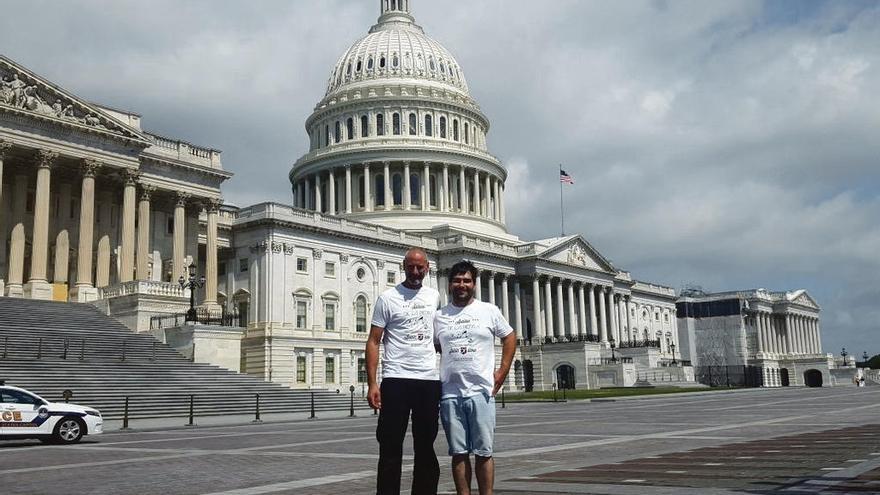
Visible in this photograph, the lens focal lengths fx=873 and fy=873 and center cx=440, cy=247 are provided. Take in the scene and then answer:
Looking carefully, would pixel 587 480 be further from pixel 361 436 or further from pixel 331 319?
pixel 331 319

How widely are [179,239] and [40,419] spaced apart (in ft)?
125

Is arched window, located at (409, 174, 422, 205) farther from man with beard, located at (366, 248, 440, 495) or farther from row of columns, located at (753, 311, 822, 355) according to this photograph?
man with beard, located at (366, 248, 440, 495)

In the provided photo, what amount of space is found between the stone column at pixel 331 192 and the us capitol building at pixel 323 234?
0.34 m

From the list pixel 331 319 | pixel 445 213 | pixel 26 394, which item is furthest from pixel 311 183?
pixel 26 394

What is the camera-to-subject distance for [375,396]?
28.7 feet

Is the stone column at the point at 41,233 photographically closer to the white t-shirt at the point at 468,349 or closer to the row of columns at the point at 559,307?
the row of columns at the point at 559,307

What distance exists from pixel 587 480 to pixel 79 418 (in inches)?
660

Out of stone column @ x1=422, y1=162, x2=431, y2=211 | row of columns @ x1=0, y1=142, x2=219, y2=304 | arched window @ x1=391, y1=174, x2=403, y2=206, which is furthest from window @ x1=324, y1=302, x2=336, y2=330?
arched window @ x1=391, y1=174, x2=403, y2=206

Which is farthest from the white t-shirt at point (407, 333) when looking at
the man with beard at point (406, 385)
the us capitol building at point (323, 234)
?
the us capitol building at point (323, 234)

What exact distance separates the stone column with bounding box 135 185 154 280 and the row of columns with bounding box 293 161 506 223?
4100cm

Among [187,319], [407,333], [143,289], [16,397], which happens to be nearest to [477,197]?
[143,289]

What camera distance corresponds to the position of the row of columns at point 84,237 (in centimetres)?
5028

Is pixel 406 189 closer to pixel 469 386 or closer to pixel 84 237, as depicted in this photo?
pixel 84 237

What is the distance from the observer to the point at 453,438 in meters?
8.43
